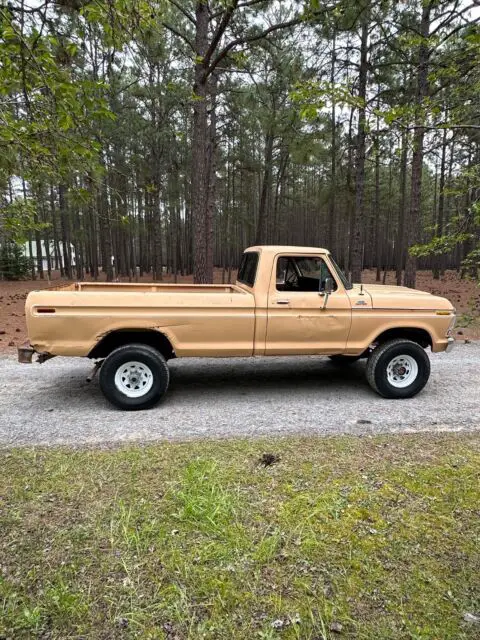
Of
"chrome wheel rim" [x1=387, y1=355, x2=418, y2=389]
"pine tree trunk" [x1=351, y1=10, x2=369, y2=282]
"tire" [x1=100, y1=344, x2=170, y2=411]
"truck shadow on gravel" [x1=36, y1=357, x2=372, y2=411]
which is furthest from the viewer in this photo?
"pine tree trunk" [x1=351, y1=10, x2=369, y2=282]

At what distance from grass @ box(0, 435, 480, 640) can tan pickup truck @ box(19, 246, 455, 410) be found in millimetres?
1358

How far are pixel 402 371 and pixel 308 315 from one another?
163cm

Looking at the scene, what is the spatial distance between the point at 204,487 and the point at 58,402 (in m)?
2.89

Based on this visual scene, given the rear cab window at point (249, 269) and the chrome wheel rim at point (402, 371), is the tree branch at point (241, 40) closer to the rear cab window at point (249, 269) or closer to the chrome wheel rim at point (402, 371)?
the rear cab window at point (249, 269)

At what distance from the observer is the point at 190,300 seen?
4719 millimetres

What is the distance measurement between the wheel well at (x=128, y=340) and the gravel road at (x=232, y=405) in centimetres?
67

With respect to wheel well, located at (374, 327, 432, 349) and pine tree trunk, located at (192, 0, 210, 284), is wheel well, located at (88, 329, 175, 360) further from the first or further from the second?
Answer: pine tree trunk, located at (192, 0, 210, 284)

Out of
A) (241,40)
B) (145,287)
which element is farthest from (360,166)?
(145,287)

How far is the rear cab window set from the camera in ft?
17.4

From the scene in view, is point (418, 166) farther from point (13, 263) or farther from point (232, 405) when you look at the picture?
point (13, 263)

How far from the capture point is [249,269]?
5617 mm

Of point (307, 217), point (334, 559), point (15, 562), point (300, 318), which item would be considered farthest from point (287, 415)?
point (307, 217)

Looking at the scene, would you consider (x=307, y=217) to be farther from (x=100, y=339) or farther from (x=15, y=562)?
(x=15, y=562)

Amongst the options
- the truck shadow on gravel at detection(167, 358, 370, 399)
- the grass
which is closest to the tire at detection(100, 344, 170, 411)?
the truck shadow on gravel at detection(167, 358, 370, 399)
